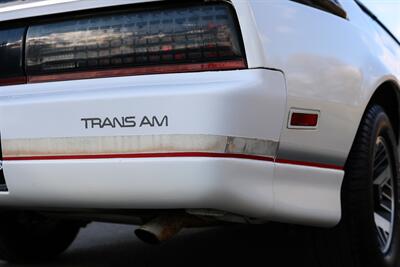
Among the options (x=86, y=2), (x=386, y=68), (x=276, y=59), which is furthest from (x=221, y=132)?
(x=386, y=68)

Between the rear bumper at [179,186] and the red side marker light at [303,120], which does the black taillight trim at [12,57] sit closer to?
the rear bumper at [179,186]

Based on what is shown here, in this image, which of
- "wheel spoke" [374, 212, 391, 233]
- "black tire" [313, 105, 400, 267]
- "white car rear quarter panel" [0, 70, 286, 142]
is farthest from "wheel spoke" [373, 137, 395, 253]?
"white car rear quarter panel" [0, 70, 286, 142]

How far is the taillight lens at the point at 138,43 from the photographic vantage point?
203 centimetres

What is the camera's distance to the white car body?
1.92 metres

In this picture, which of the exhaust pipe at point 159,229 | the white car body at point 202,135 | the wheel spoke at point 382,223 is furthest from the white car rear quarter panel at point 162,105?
the wheel spoke at point 382,223

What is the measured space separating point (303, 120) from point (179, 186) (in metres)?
0.52

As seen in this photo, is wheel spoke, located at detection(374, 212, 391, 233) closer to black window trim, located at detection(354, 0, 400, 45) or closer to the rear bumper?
the rear bumper

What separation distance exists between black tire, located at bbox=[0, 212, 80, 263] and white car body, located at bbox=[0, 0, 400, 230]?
1045mm

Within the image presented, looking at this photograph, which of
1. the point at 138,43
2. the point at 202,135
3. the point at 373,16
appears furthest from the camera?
the point at 373,16

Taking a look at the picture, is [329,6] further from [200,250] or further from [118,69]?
[200,250]

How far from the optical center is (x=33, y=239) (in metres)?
3.36

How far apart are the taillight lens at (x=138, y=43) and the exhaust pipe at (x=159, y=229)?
53 centimetres

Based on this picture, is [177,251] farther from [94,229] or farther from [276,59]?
[276,59]

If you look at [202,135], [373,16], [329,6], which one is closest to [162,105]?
[202,135]
